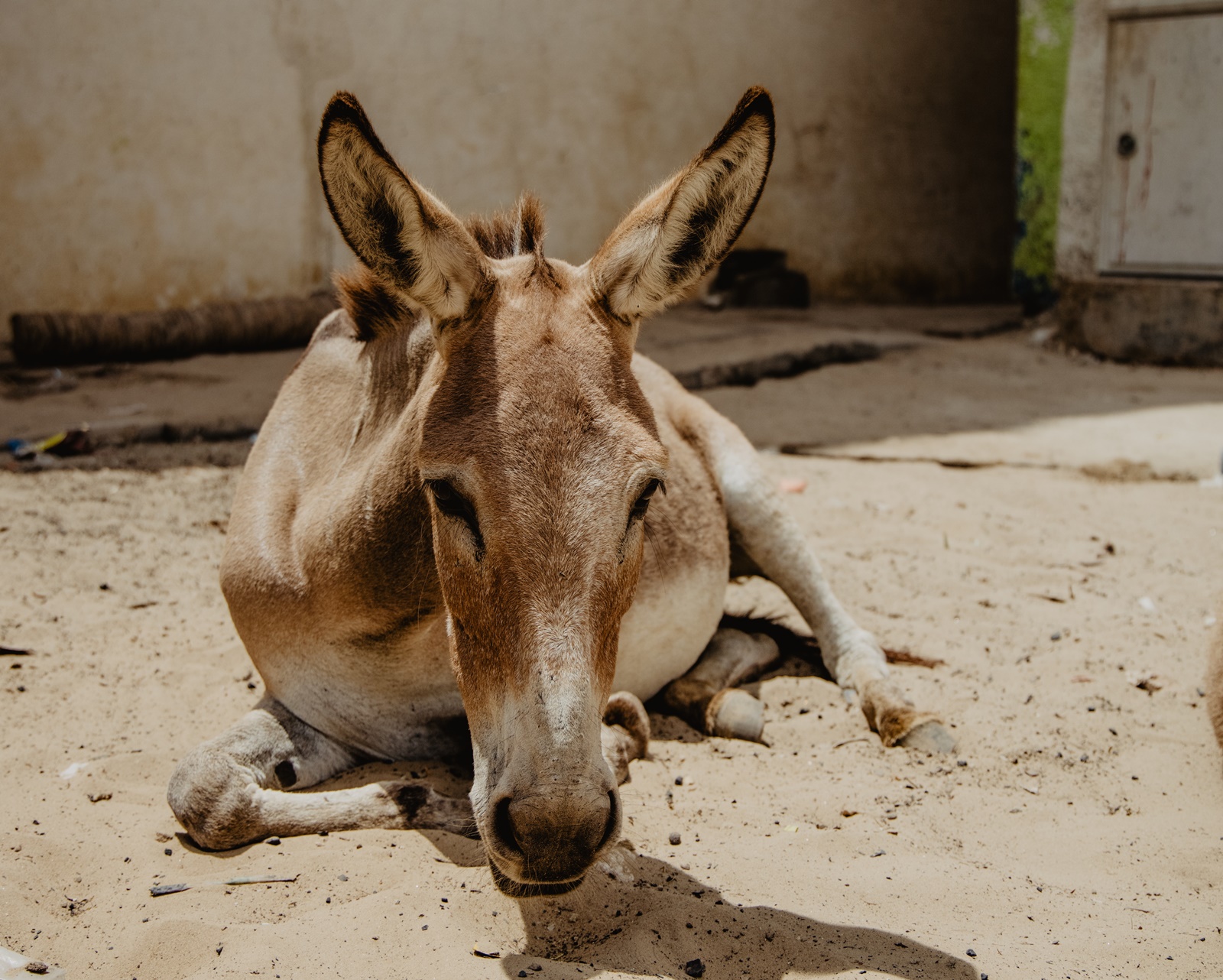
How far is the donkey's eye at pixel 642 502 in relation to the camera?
217 cm

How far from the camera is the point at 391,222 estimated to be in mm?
2244

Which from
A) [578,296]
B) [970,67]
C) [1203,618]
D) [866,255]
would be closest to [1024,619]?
[1203,618]

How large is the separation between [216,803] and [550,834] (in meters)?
1.09

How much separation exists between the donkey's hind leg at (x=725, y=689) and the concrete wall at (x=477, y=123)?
6248 mm

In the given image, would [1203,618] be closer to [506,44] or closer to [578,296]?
[578,296]

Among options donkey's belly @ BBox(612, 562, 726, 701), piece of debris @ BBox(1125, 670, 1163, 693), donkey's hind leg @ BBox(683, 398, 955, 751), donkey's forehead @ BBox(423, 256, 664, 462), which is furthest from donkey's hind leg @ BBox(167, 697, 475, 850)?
piece of debris @ BBox(1125, 670, 1163, 693)

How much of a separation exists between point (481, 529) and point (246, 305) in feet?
22.5

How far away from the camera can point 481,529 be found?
2076mm

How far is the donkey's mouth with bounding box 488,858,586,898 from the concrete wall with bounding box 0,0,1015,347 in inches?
288

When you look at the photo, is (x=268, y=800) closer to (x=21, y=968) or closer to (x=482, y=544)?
(x=21, y=968)

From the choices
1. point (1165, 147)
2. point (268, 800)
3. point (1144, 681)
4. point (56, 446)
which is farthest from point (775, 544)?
point (1165, 147)

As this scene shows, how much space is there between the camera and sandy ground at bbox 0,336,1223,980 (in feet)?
7.57

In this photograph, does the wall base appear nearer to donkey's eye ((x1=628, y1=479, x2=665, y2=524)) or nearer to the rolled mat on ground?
the rolled mat on ground

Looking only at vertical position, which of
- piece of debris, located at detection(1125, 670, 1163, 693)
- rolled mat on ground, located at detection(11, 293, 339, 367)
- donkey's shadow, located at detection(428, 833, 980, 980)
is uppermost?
rolled mat on ground, located at detection(11, 293, 339, 367)
